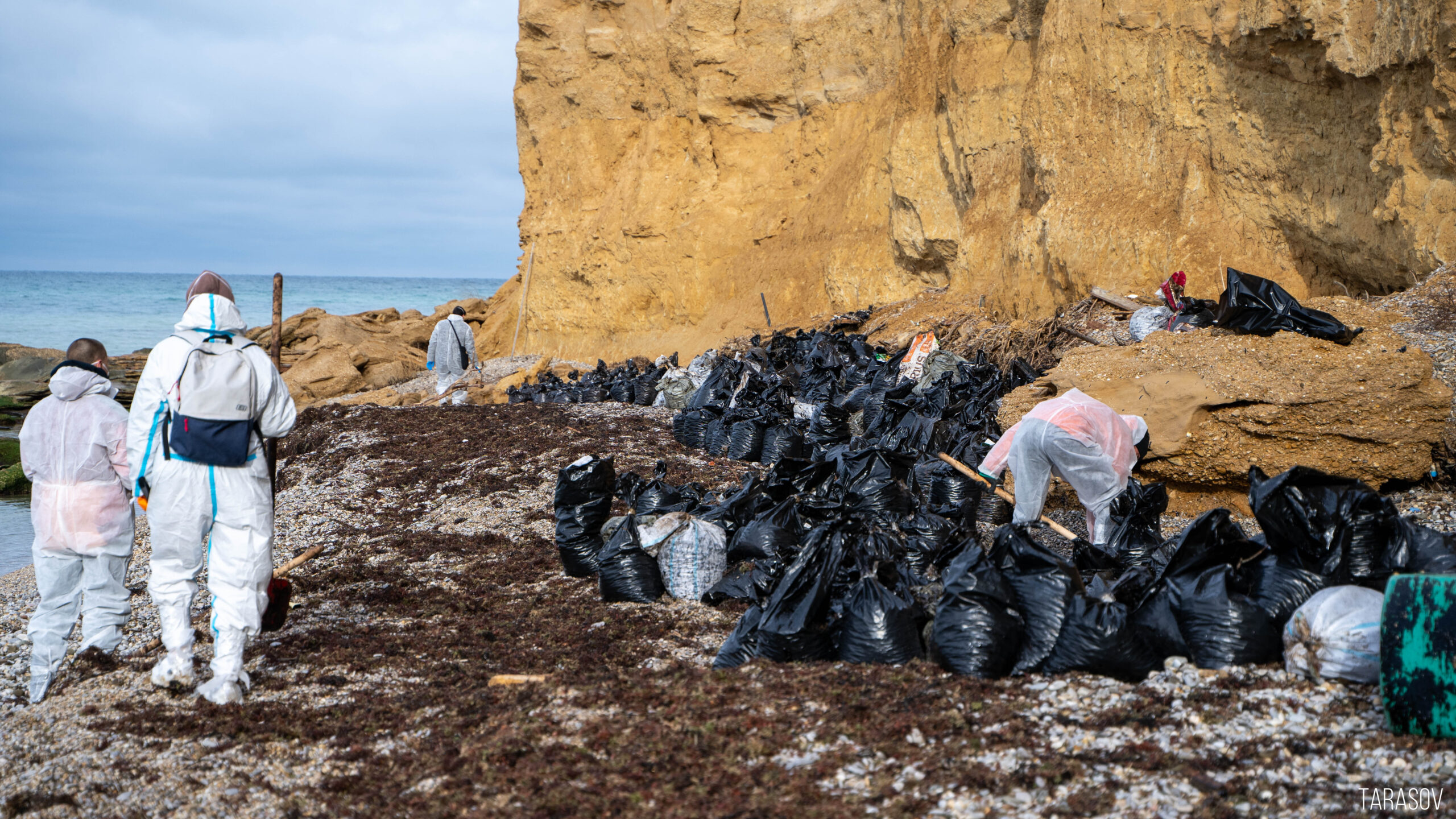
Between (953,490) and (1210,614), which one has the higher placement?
(1210,614)

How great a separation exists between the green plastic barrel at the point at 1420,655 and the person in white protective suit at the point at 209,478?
3.78 meters

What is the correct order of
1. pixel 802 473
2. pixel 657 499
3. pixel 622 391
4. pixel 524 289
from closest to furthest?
pixel 802 473 < pixel 657 499 < pixel 622 391 < pixel 524 289

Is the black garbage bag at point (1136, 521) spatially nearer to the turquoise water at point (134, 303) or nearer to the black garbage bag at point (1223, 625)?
the black garbage bag at point (1223, 625)

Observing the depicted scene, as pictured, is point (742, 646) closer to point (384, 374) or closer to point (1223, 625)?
point (1223, 625)

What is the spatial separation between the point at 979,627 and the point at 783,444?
4712 mm

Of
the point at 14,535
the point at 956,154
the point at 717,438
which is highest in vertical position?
the point at 956,154

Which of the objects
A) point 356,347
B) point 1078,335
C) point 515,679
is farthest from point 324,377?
point 515,679

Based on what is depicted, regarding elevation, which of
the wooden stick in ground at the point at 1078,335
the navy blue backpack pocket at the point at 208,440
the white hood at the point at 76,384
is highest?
the wooden stick in ground at the point at 1078,335

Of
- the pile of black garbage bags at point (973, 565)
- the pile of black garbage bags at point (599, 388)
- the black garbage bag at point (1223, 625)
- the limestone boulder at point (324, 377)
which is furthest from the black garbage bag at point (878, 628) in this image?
the limestone boulder at point (324, 377)

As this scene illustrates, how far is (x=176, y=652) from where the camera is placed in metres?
3.71

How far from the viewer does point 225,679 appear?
3.66m

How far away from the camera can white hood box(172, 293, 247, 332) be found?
3.63 m

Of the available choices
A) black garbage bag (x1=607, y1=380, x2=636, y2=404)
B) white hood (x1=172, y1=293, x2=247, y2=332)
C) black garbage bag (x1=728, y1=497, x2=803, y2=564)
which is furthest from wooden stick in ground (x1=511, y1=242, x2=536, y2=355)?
white hood (x1=172, y1=293, x2=247, y2=332)

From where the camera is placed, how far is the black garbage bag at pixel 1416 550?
3.19 meters
